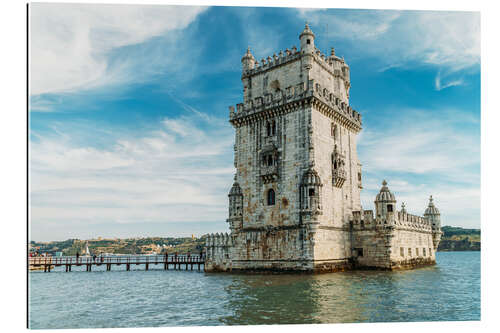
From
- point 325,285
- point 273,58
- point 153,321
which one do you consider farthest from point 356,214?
point 153,321

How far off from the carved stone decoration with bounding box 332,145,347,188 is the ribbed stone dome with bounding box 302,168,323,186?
124 inches

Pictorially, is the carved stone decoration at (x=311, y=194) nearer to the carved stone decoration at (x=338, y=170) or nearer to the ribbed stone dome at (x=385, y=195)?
the carved stone decoration at (x=338, y=170)

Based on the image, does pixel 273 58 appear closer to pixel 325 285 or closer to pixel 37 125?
pixel 325 285

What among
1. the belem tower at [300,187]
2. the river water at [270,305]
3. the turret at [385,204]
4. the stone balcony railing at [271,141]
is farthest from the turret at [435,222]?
the stone balcony railing at [271,141]

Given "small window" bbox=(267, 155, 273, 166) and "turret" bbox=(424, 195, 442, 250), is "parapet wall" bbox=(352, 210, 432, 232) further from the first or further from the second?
"small window" bbox=(267, 155, 273, 166)

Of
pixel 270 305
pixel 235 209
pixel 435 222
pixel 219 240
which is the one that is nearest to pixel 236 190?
pixel 235 209

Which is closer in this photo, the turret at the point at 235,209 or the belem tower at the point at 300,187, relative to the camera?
the belem tower at the point at 300,187

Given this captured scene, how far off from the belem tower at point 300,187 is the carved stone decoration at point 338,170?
0.26ft

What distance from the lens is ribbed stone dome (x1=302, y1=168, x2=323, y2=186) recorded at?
27922 mm

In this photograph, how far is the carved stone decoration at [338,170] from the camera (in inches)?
1220

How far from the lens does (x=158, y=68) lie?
18328 millimetres

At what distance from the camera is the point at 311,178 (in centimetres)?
2803

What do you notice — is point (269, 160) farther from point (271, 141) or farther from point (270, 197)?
point (270, 197)

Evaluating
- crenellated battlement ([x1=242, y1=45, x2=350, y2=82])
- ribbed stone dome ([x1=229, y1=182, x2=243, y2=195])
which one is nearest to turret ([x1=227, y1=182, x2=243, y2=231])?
ribbed stone dome ([x1=229, y1=182, x2=243, y2=195])
